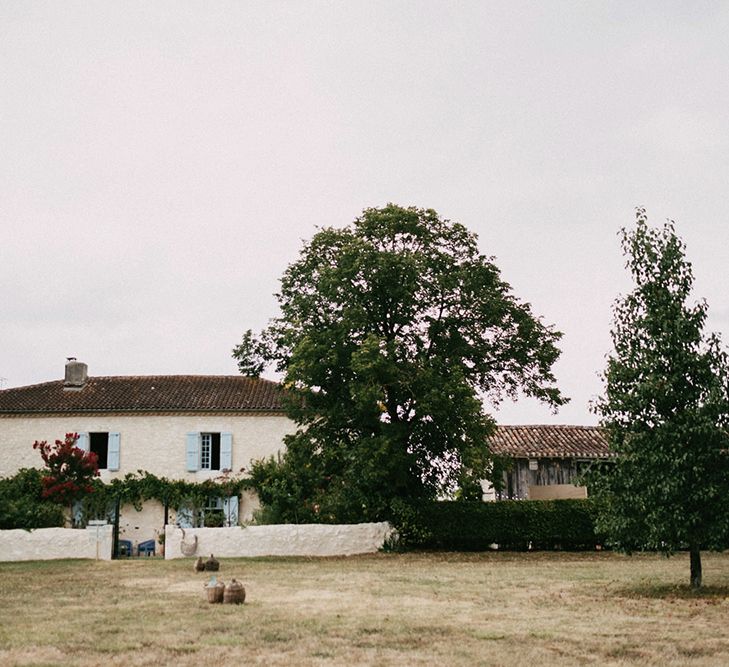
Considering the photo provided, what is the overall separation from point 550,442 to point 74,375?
67.4ft

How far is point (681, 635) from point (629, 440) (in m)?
5.46

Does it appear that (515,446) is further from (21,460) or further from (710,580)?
(21,460)

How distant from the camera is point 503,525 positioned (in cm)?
2716

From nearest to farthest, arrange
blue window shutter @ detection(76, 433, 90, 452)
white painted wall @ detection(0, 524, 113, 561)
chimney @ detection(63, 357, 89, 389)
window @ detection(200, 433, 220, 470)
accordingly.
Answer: white painted wall @ detection(0, 524, 113, 561) < blue window shutter @ detection(76, 433, 90, 452) < window @ detection(200, 433, 220, 470) < chimney @ detection(63, 357, 89, 389)

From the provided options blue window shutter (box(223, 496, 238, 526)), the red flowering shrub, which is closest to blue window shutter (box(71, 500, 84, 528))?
the red flowering shrub

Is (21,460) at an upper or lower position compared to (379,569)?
upper

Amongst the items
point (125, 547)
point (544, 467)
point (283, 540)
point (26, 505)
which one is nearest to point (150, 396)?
point (125, 547)

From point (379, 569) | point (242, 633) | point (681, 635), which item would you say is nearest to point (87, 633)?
point (242, 633)

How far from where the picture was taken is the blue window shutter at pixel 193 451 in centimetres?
3241

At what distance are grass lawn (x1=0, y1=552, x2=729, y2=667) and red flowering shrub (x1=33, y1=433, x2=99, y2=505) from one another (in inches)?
356

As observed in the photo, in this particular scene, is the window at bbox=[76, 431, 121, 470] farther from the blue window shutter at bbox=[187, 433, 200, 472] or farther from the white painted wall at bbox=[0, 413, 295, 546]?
the blue window shutter at bbox=[187, 433, 200, 472]

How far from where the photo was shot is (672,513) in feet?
47.4

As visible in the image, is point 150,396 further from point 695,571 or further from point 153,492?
point 695,571

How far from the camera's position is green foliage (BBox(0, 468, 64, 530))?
24.8 meters
